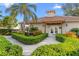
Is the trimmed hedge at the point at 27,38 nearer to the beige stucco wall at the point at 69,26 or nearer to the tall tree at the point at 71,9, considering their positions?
the beige stucco wall at the point at 69,26

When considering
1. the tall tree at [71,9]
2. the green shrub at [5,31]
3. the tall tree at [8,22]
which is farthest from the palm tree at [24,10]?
the tall tree at [71,9]

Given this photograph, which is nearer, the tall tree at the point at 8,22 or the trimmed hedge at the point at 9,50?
the trimmed hedge at the point at 9,50

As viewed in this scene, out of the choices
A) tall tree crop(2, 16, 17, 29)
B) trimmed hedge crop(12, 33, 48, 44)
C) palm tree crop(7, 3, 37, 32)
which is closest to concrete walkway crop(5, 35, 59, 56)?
trimmed hedge crop(12, 33, 48, 44)

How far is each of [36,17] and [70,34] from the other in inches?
23.3

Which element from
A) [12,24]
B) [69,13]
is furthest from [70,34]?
[12,24]

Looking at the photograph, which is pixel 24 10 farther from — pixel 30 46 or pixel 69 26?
pixel 69 26

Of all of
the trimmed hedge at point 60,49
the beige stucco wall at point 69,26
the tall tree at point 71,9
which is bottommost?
the trimmed hedge at point 60,49

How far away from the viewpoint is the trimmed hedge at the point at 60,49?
14.4ft

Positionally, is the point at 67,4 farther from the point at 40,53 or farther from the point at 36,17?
the point at 40,53

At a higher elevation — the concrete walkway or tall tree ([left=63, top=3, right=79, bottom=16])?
tall tree ([left=63, top=3, right=79, bottom=16])

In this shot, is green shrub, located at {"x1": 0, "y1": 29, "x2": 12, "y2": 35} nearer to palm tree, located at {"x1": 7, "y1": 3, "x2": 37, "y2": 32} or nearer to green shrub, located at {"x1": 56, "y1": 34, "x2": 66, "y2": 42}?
palm tree, located at {"x1": 7, "y1": 3, "x2": 37, "y2": 32}

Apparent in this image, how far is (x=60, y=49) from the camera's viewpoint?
4410 mm

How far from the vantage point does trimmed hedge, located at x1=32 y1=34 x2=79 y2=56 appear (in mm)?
4402

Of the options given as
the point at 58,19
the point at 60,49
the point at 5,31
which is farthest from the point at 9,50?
the point at 58,19
